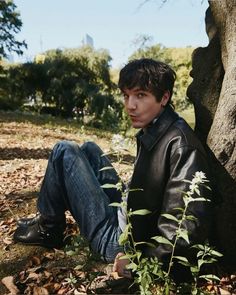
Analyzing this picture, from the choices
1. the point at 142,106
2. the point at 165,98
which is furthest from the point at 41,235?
the point at 165,98

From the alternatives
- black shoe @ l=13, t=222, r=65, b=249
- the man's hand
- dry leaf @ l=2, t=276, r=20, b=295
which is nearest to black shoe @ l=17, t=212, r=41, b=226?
black shoe @ l=13, t=222, r=65, b=249

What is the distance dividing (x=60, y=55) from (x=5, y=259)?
1192 inches

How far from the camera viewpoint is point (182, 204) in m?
2.24

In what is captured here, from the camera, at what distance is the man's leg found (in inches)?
112

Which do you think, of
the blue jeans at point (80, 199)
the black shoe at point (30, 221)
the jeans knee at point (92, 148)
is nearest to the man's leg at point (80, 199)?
the blue jeans at point (80, 199)

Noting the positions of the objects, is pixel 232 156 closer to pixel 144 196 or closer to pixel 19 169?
pixel 144 196

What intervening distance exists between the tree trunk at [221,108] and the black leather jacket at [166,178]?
458 mm

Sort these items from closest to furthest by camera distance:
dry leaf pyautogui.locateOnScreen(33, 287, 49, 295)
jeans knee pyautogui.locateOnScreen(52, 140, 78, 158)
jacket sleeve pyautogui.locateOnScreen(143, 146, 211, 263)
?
jacket sleeve pyautogui.locateOnScreen(143, 146, 211, 263) < dry leaf pyautogui.locateOnScreen(33, 287, 49, 295) < jeans knee pyautogui.locateOnScreen(52, 140, 78, 158)

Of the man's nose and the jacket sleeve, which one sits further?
the man's nose

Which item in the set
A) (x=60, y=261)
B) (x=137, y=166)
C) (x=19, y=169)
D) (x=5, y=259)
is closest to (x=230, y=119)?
(x=137, y=166)

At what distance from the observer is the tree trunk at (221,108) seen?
2721 millimetres

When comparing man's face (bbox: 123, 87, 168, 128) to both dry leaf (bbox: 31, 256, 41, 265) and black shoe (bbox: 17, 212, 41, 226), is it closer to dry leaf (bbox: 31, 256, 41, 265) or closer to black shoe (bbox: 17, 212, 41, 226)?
black shoe (bbox: 17, 212, 41, 226)

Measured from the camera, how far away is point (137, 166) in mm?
2488

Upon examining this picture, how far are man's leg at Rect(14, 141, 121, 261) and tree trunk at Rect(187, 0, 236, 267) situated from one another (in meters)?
0.84
